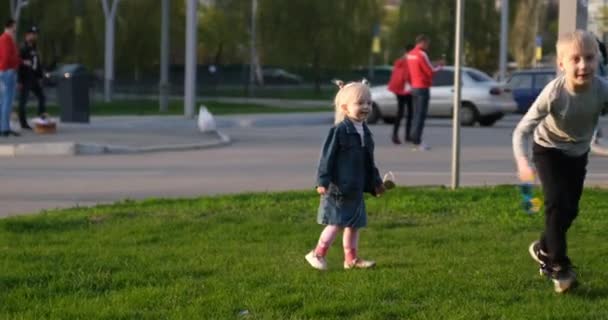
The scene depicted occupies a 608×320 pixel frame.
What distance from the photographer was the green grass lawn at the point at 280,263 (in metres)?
6.97

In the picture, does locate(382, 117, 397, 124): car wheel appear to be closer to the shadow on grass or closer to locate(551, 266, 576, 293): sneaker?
the shadow on grass

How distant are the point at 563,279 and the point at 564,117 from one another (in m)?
0.90

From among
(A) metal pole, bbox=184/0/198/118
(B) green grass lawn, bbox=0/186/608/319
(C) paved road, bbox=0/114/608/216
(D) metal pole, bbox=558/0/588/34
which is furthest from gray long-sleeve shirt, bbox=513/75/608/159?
(A) metal pole, bbox=184/0/198/118

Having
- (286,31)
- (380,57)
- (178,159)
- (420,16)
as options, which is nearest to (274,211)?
(178,159)

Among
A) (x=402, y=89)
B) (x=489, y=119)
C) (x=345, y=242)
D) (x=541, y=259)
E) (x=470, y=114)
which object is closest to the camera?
(x=541, y=259)

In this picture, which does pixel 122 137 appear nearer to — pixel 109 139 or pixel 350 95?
pixel 109 139

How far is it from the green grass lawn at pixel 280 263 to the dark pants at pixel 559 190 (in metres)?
0.28

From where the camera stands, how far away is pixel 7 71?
20.3m

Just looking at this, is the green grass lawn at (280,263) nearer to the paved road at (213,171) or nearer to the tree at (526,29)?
the paved road at (213,171)

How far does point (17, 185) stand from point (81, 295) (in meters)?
7.18

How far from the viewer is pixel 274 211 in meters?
11.2

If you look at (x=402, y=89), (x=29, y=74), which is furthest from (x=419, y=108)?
(x=29, y=74)

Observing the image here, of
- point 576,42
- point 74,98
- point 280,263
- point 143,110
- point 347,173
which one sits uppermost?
point 576,42

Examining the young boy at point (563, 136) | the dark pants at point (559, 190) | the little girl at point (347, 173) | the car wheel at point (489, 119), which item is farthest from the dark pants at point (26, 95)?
the dark pants at point (559, 190)
